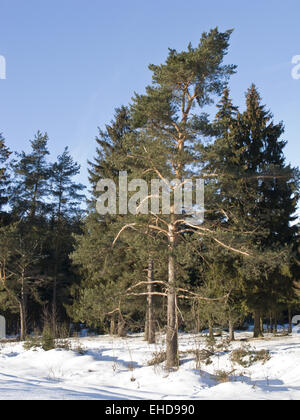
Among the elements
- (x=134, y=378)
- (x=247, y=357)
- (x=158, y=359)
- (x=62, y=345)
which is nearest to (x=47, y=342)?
(x=62, y=345)

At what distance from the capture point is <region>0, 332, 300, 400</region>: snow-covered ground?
7051 mm

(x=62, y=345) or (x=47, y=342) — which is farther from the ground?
(x=47, y=342)

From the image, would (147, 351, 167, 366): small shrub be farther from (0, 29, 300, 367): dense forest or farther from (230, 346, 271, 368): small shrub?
(230, 346, 271, 368): small shrub

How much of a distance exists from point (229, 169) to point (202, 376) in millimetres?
6741

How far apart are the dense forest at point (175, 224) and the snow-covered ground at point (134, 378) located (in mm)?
1618

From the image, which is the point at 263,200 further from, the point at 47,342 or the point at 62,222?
the point at 62,222

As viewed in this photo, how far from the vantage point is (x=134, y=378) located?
1003cm

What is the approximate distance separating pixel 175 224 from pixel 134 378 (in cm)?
558

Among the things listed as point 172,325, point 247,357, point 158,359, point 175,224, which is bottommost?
point 158,359

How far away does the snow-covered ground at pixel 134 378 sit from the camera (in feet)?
23.1

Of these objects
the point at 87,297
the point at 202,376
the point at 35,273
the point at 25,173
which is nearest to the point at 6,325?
the point at 35,273

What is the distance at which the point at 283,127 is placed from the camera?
20625mm

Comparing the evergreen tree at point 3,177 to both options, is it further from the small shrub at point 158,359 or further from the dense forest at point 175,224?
the small shrub at point 158,359
